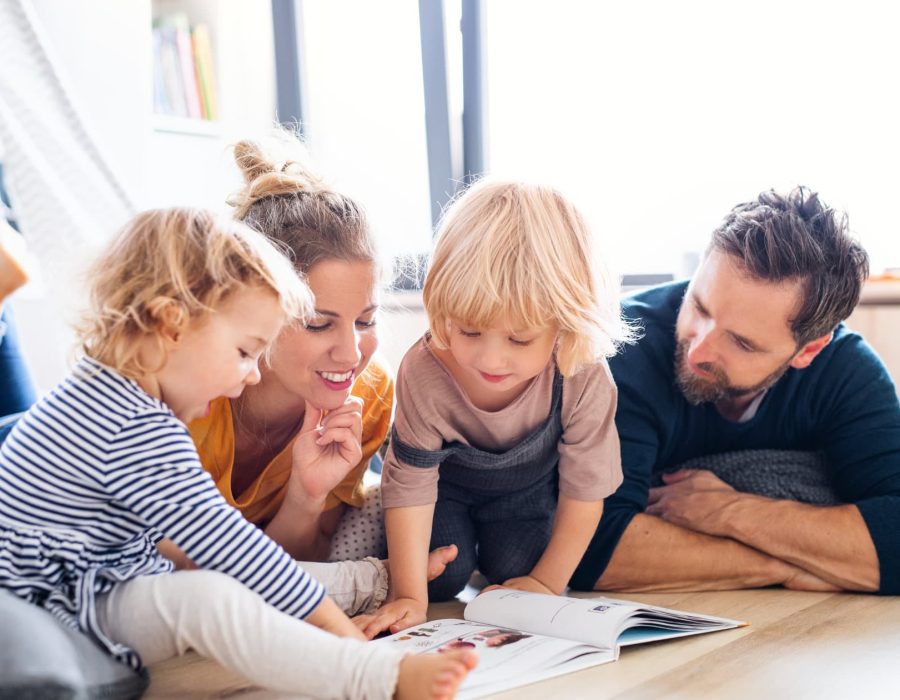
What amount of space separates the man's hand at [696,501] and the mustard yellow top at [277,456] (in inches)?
21.0

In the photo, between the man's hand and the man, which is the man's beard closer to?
the man

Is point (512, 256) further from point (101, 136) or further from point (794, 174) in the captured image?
point (101, 136)

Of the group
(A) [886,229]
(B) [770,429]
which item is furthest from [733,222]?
(A) [886,229]

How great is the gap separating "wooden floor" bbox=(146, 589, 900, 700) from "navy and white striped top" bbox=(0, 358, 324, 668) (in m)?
0.19

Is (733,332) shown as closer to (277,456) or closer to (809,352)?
(809,352)

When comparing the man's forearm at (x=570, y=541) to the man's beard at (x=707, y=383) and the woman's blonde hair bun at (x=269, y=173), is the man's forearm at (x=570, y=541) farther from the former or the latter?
the woman's blonde hair bun at (x=269, y=173)

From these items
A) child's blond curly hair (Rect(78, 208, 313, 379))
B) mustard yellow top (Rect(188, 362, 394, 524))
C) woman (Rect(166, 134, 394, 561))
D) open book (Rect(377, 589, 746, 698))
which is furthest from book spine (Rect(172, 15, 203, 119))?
open book (Rect(377, 589, 746, 698))

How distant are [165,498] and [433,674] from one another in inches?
14.0

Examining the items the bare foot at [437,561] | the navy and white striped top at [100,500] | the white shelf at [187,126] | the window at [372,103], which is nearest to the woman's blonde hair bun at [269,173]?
the navy and white striped top at [100,500]

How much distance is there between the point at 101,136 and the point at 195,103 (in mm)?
585

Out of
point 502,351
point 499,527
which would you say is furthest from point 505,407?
point 499,527

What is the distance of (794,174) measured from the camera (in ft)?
8.41

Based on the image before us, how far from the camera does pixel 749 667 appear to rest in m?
1.26

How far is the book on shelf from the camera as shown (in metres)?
3.36
